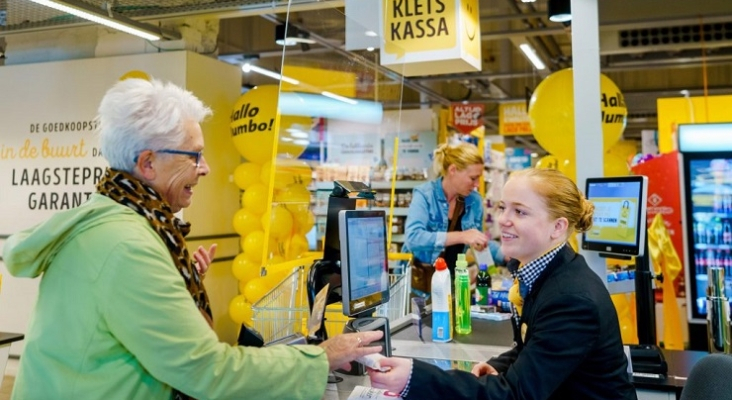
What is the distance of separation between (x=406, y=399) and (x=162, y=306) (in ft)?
2.49

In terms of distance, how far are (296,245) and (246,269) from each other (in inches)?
44.6

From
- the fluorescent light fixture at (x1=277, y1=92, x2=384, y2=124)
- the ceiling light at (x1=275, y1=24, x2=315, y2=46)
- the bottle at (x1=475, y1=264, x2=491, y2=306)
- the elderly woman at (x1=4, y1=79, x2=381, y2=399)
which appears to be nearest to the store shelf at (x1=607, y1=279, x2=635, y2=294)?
the bottle at (x1=475, y1=264, x2=491, y2=306)

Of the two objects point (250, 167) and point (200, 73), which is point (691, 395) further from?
point (200, 73)

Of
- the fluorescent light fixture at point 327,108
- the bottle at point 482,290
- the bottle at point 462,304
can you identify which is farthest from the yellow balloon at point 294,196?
the bottle at point 462,304

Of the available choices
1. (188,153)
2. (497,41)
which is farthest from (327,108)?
(497,41)

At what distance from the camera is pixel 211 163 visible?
623 centimetres

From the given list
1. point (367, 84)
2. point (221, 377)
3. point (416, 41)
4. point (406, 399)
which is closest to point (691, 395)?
point (406, 399)

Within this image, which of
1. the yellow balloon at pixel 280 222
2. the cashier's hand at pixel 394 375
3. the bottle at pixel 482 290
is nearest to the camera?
the cashier's hand at pixel 394 375

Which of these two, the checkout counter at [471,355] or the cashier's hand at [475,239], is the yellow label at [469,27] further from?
the checkout counter at [471,355]

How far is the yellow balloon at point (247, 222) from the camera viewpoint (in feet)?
19.1

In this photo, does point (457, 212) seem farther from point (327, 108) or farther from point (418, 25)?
point (418, 25)

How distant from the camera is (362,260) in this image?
2027 millimetres

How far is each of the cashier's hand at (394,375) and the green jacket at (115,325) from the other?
34 cm

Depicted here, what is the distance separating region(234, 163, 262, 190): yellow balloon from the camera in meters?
6.01
